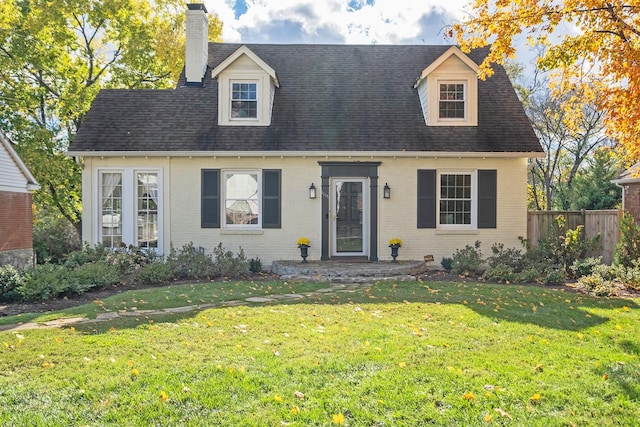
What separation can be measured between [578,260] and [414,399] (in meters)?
9.60

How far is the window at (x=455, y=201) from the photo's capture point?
13.1 m

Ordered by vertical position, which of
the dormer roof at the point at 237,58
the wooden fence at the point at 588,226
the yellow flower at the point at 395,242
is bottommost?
the yellow flower at the point at 395,242

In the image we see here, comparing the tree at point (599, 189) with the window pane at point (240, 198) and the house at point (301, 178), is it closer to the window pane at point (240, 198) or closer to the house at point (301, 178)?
the house at point (301, 178)

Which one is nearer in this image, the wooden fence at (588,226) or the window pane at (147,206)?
the wooden fence at (588,226)

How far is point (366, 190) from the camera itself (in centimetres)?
1306

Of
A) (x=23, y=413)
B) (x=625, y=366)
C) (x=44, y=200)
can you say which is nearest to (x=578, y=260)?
(x=625, y=366)

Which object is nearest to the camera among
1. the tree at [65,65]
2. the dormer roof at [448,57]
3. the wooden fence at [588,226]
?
the wooden fence at [588,226]

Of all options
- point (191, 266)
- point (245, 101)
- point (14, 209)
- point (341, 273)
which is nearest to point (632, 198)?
→ point (341, 273)

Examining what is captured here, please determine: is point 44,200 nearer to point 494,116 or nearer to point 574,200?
point 494,116

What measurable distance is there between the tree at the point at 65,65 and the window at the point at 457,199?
509 inches

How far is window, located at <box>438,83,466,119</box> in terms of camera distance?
13.6 m

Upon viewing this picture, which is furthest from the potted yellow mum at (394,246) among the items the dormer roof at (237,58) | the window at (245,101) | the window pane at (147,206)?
the window pane at (147,206)

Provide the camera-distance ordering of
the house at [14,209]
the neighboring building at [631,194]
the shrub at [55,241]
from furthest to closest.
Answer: the shrub at [55,241] < the house at [14,209] < the neighboring building at [631,194]

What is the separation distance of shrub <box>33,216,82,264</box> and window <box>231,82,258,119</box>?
875 cm
